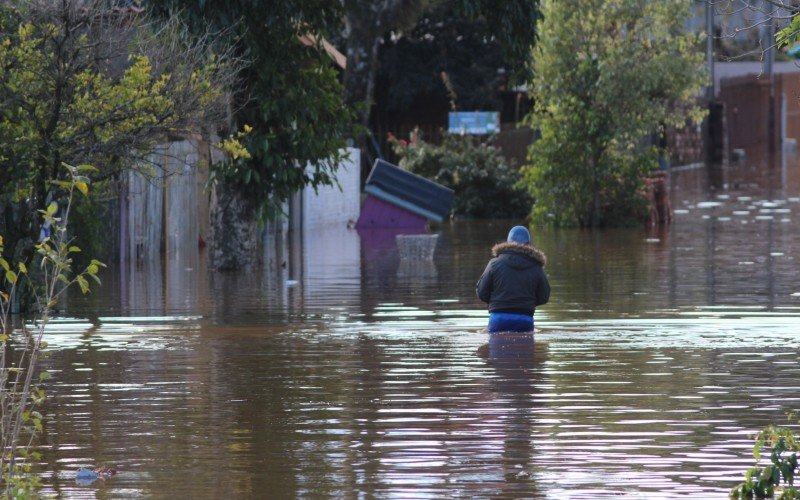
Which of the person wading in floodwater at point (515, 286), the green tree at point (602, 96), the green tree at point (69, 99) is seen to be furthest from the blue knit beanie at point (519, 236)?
the green tree at point (602, 96)

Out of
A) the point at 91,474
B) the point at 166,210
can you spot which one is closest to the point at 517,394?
the point at 91,474

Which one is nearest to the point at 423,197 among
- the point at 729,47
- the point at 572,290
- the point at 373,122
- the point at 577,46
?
the point at 577,46

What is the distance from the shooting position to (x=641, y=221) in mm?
31516

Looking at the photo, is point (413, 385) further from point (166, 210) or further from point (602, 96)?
point (602, 96)

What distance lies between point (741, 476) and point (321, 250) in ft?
61.3

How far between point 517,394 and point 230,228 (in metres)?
11.6

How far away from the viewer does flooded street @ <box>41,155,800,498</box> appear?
8.67 metres

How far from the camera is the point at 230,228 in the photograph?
22.3m

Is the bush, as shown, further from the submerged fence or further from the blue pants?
the blue pants

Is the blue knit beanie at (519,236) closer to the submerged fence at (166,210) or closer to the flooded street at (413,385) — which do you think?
the flooded street at (413,385)

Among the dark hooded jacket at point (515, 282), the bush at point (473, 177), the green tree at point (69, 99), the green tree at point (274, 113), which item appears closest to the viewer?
the dark hooded jacket at point (515, 282)

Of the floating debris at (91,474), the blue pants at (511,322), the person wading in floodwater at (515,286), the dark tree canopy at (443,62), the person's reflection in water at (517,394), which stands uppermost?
the dark tree canopy at (443,62)

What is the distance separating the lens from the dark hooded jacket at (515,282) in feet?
46.4

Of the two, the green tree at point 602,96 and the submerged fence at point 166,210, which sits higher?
the green tree at point 602,96
